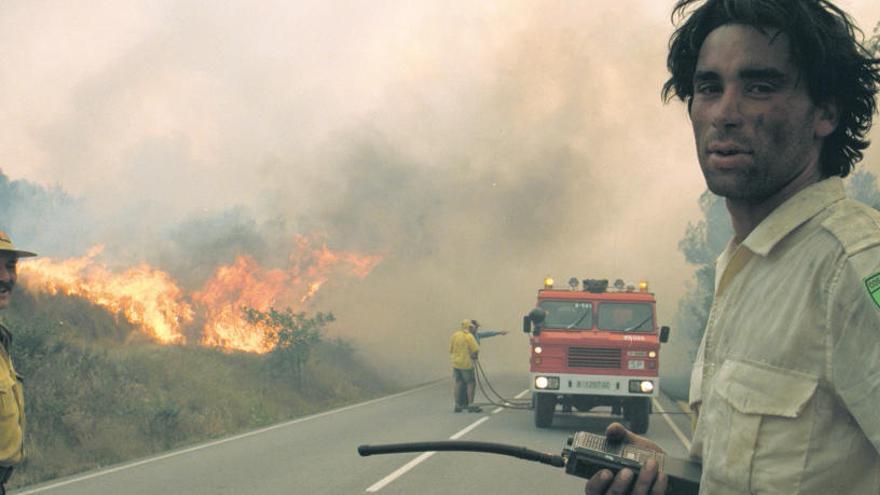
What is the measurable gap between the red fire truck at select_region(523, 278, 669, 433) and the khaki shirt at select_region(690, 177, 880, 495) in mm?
13439

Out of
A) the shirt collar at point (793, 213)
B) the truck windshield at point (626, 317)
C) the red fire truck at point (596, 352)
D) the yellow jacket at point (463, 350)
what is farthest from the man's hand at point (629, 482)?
the yellow jacket at point (463, 350)

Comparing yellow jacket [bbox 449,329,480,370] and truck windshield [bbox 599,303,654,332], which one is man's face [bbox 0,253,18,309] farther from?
yellow jacket [bbox 449,329,480,370]

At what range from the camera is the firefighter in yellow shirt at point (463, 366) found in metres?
18.8

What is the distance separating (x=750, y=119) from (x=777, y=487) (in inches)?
28.1

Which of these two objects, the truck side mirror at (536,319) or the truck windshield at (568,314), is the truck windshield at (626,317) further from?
the truck side mirror at (536,319)

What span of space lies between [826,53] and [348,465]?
10.0m

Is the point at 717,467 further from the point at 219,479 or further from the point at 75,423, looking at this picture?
the point at 75,423

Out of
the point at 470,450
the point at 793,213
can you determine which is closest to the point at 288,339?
the point at 470,450

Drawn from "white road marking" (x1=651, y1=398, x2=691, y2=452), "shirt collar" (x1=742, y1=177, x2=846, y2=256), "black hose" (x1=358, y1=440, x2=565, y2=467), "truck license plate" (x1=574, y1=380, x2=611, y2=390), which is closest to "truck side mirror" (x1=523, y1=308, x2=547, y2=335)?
"truck license plate" (x1=574, y1=380, x2=611, y2=390)

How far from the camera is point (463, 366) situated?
18.7 metres

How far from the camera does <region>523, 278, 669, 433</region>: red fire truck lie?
1505cm

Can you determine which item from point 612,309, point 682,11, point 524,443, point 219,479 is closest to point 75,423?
point 219,479

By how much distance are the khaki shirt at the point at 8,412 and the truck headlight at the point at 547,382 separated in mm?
11531

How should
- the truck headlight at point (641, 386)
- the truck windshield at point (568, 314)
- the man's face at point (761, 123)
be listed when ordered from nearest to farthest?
the man's face at point (761, 123) < the truck headlight at point (641, 386) < the truck windshield at point (568, 314)
